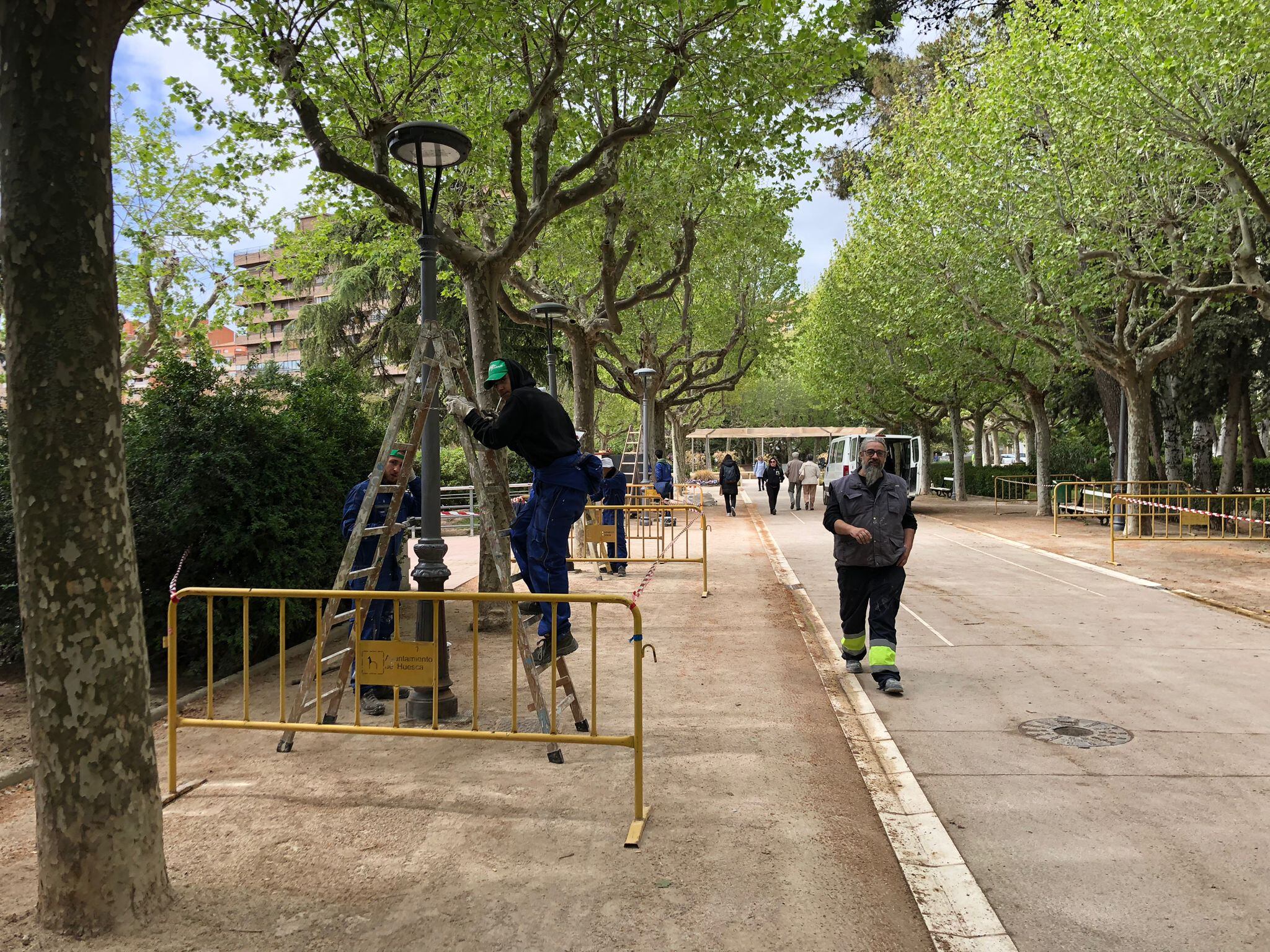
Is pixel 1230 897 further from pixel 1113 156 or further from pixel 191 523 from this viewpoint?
pixel 1113 156

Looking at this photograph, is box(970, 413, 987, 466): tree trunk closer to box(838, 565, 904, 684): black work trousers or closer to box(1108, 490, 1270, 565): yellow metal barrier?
box(1108, 490, 1270, 565): yellow metal barrier

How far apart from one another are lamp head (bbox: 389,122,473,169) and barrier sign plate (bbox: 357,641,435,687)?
288 centimetres

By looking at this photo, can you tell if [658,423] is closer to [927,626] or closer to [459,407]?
[927,626]

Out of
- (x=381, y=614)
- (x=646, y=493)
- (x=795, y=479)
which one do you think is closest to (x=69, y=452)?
(x=381, y=614)

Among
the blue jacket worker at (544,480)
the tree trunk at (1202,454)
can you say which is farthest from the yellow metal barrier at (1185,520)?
the blue jacket worker at (544,480)

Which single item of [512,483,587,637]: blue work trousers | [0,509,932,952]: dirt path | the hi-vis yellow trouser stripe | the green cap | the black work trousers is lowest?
[0,509,932,952]: dirt path

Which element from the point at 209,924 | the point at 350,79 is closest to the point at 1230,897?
the point at 209,924

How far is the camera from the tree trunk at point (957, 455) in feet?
107

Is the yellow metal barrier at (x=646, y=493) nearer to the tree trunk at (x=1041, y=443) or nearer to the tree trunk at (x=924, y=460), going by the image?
the tree trunk at (x=1041, y=443)

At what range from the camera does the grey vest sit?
6.35 metres

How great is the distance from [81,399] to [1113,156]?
17.0 metres

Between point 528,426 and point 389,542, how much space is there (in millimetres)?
1113

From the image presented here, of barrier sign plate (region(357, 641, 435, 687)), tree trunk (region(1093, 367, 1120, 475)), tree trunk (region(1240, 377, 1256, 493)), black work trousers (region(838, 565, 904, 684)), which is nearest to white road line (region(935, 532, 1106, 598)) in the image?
black work trousers (region(838, 565, 904, 684))

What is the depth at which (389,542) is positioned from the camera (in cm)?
538
